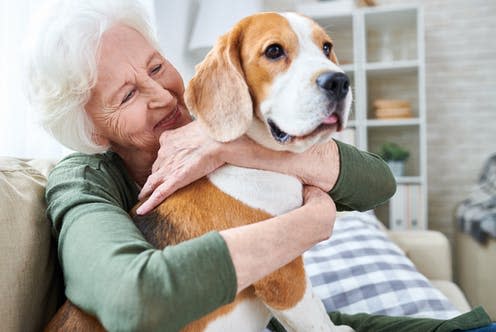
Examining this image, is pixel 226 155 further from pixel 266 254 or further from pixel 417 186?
pixel 417 186

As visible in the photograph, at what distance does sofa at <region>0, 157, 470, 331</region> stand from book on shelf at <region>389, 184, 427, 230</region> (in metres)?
2.97

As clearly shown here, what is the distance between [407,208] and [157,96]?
9.68 feet

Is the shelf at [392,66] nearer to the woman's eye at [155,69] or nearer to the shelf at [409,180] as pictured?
the shelf at [409,180]

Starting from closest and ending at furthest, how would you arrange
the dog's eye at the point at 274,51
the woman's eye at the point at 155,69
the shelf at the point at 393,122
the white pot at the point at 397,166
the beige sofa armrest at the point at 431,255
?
the dog's eye at the point at 274,51, the woman's eye at the point at 155,69, the beige sofa armrest at the point at 431,255, the shelf at the point at 393,122, the white pot at the point at 397,166

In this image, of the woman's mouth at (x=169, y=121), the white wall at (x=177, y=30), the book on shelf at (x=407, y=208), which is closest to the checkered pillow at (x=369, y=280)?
the woman's mouth at (x=169, y=121)

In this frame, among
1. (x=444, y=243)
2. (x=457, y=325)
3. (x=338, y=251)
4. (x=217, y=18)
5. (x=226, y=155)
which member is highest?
(x=217, y=18)

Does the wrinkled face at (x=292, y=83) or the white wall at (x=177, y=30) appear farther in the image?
the white wall at (x=177, y=30)

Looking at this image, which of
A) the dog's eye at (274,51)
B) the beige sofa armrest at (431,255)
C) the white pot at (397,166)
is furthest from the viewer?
the white pot at (397,166)

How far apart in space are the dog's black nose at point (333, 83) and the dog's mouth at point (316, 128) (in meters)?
0.04

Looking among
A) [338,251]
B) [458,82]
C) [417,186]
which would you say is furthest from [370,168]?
[458,82]

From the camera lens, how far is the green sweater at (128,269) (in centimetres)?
65

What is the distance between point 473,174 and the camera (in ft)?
13.0

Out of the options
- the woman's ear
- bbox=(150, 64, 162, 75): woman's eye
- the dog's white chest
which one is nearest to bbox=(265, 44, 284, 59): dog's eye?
the dog's white chest

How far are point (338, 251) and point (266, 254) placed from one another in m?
1.51
